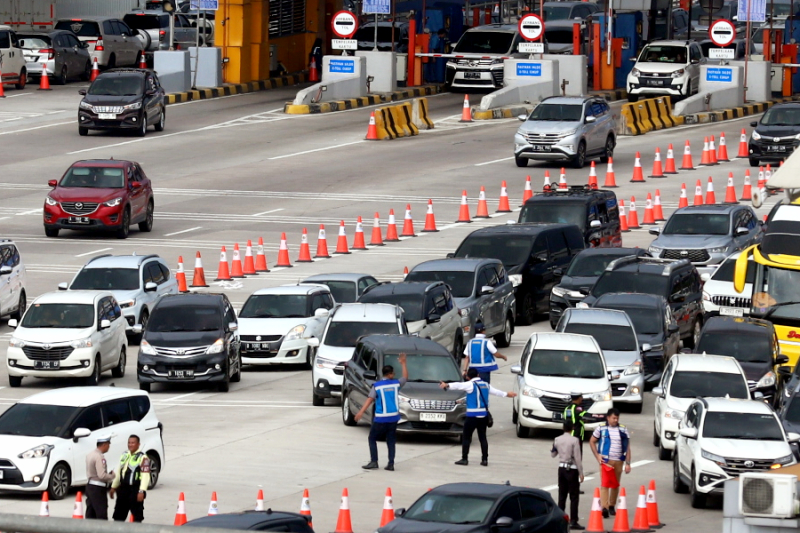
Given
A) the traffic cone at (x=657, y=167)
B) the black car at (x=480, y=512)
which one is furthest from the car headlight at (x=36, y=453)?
the traffic cone at (x=657, y=167)

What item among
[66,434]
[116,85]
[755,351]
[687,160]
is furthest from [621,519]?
[116,85]

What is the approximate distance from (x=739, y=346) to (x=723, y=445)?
19.8 ft

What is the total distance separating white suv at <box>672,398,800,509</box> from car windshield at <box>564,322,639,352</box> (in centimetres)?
482

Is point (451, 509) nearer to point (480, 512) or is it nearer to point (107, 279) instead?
point (480, 512)

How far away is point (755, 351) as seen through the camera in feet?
80.6

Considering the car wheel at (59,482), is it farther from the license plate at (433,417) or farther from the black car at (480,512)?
the black car at (480,512)

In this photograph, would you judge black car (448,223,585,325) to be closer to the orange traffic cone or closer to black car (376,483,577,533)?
the orange traffic cone

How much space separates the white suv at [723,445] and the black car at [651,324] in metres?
6.10

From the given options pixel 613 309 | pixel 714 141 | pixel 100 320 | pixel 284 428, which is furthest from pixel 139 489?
Result: pixel 714 141

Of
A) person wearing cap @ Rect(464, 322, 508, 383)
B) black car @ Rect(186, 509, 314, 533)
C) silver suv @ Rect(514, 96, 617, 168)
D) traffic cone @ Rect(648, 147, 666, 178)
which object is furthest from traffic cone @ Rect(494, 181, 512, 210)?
black car @ Rect(186, 509, 314, 533)

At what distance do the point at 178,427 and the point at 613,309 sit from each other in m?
7.52

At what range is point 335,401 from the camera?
24812 millimetres

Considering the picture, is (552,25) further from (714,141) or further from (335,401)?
(335,401)

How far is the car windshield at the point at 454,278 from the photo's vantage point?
28.6 m
